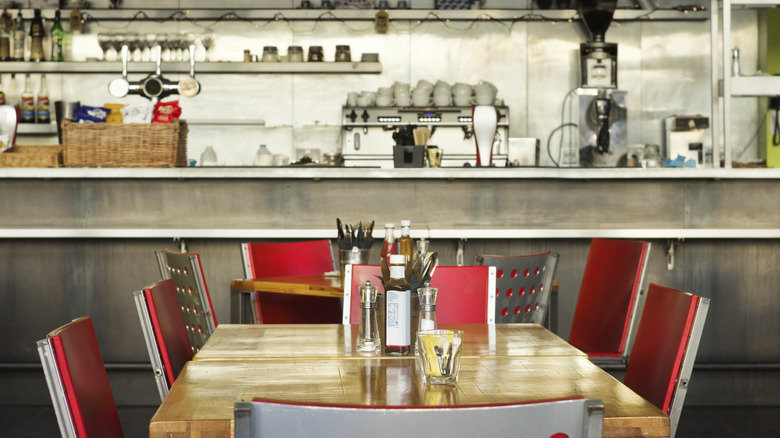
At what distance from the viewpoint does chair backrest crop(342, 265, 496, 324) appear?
2133 millimetres

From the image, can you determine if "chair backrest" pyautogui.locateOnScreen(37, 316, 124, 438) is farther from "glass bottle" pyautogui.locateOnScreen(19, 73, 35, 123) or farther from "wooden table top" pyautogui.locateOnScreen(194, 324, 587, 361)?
"glass bottle" pyautogui.locateOnScreen(19, 73, 35, 123)

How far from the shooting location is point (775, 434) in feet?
10.6

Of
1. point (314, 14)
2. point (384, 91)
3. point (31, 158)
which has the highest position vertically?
point (314, 14)

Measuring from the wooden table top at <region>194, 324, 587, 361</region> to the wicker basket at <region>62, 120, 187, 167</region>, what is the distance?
2.04m

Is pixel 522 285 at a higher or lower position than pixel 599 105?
lower

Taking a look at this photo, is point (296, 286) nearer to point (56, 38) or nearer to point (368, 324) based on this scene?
point (368, 324)

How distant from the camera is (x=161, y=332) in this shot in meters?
1.61

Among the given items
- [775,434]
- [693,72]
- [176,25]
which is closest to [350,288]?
[775,434]

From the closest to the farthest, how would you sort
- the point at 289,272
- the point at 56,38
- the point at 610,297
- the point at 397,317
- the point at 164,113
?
the point at 397,317 → the point at 610,297 → the point at 289,272 → the point at 164,113 → the point at 56,38

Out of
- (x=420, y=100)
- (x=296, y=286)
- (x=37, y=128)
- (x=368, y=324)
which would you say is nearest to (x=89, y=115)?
(x=296, y=286)

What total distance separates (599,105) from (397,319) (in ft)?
16.9

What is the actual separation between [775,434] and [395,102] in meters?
3.80

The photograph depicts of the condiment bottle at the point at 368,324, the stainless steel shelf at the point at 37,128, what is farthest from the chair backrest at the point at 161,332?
the stainless steel shelf at the point at 37,128

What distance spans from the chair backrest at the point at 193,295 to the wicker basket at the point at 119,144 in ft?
4.75
